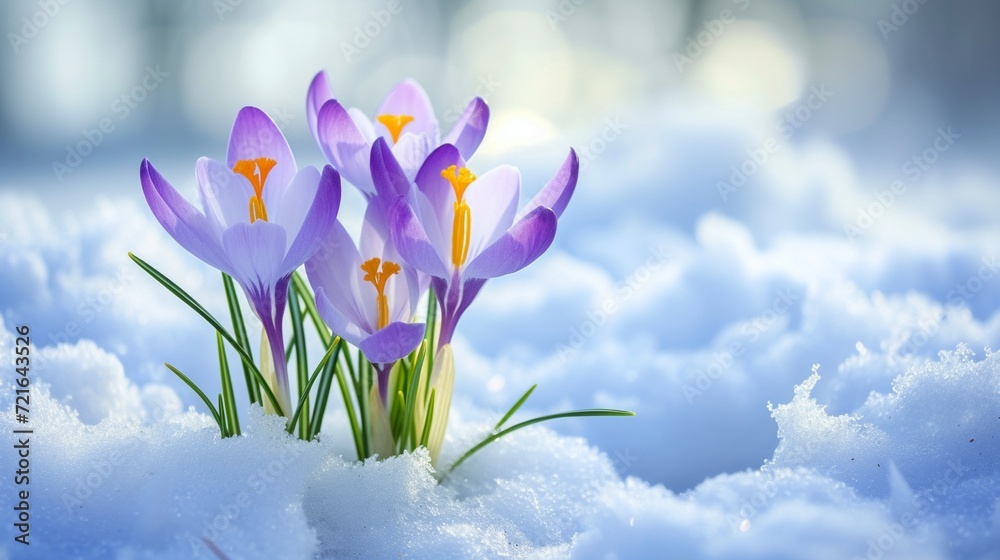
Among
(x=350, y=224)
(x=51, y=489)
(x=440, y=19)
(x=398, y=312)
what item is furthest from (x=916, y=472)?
(x=440, y=19)

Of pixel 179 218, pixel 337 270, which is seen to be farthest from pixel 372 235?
pixel 179 218

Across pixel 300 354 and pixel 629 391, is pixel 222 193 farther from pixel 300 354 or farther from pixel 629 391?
pixel 629 391

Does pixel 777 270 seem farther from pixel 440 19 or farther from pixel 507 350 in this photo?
pixel 440 19

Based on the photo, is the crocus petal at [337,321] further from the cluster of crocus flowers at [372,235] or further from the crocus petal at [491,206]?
the crocus petal at [491,206]

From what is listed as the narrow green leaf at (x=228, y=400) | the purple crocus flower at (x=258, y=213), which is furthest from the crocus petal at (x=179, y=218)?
the narrow green leaf at (x=228, y=400)

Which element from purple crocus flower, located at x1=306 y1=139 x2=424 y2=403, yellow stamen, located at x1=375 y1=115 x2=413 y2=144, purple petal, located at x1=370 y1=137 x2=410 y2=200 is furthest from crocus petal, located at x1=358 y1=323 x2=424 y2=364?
yellow stamen, located at x1=375 y1=115 x2=413 y2=144

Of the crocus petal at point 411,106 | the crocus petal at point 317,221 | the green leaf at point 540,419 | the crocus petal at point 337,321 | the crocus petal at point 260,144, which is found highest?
the crocus petal at point 411,106
